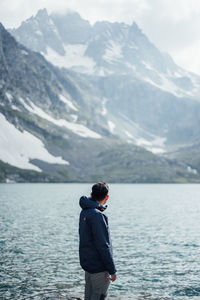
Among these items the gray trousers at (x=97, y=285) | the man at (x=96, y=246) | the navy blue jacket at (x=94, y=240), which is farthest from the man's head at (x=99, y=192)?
the gray trousers at (x=97, y=285)

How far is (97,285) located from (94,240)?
1704 millimetres

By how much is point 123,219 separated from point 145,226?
9.26 metres

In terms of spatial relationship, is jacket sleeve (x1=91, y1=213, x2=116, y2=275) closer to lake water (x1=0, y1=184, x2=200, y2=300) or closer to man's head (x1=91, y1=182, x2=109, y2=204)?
man's head (x1=91, y1=182, x2=109, y2=204)

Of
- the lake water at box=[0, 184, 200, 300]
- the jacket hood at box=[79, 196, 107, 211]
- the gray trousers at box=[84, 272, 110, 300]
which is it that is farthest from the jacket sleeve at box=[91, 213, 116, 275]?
the lake water at box=[0, 184, 200, 300]

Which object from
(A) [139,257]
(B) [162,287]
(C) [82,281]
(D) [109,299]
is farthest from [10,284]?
(A) [139,257]

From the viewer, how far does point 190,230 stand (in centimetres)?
5234

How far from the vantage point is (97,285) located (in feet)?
42.0

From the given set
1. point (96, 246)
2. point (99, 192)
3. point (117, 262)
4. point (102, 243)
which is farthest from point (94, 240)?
point (117, 262)

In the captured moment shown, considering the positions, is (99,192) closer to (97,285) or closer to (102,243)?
(102,243)

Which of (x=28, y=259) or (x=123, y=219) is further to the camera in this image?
(x=123, y=219)

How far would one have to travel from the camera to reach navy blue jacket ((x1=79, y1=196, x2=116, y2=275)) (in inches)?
486

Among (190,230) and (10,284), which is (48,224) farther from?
(10,284)

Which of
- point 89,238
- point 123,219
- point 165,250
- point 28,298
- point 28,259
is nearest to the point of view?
point 89,238

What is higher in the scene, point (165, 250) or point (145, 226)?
point (145, 226)
